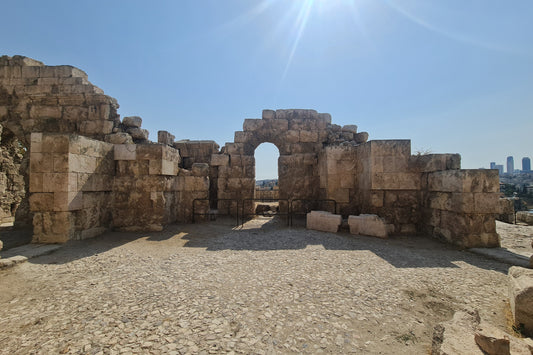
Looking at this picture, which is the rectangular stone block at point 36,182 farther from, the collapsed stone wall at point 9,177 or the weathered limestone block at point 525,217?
the weathered limestone block at point 525,217

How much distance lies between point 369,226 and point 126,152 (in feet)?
21.7

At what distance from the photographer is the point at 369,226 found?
238 inches

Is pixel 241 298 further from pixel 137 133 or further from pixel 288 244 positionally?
pixel 137 133

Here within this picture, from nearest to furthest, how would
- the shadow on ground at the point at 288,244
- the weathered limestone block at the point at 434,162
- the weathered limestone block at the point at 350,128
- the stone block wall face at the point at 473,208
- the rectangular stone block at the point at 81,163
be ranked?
the shadow on ground at the point at 288,244
the stone block wall face at the point at 473,208
the rectangular stone block at the point at 81,163
the weathered limestone block at the point at 434,162
the weathered limestone block at the point at 350,128

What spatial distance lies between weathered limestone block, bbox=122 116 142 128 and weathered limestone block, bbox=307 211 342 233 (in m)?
7.57

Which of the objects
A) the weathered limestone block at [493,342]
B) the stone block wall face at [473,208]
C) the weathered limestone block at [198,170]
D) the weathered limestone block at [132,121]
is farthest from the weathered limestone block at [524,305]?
the weathered limestone block at [132,121]

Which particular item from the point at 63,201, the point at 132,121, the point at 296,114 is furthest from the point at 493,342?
the point at 132,121

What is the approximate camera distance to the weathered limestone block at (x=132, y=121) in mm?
9430

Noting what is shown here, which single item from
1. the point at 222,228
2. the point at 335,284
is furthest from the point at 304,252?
the point at 222,228

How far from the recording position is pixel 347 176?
7582 millimetres

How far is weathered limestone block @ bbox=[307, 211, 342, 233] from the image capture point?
251 inches

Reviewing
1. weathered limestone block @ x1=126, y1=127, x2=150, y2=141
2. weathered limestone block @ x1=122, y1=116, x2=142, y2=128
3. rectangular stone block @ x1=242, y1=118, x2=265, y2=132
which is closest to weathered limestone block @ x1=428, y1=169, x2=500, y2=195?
rectangular stone block @ x1=242, y1=118, x2=265, y2=132

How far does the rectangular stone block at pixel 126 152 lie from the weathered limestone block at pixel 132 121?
135 inches

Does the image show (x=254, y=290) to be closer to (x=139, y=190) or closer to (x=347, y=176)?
(x=139, y=190)
